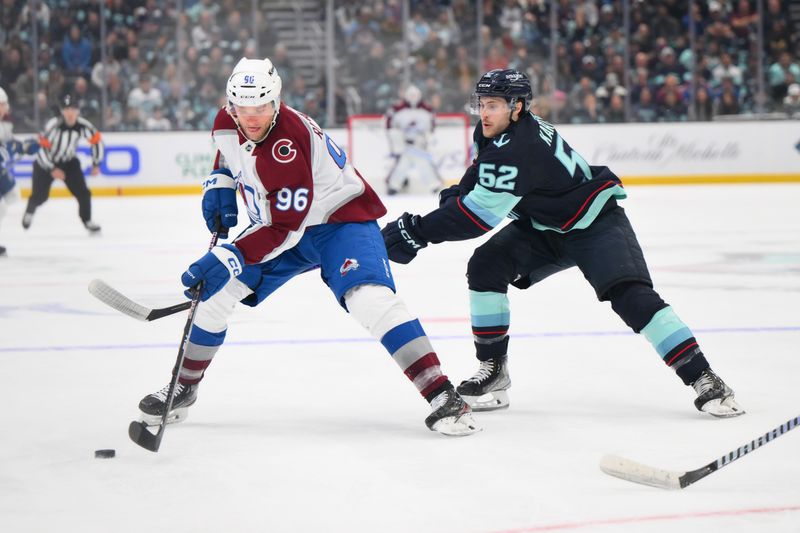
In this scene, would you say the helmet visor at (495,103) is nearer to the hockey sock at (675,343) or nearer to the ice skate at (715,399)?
the hockey sock at (675,343)

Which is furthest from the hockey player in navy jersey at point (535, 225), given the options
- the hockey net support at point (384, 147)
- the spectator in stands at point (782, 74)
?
the spectator in stands at point (782, 74)

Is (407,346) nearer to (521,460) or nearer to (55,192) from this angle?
(521,460)

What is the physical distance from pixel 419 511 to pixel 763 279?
4.29 m

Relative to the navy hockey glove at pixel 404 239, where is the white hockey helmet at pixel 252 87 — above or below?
above

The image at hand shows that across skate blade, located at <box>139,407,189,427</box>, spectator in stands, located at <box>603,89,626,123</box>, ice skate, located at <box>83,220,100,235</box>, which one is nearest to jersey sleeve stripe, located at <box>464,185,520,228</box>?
skate blade, located at <box>139,407,189,427</box>

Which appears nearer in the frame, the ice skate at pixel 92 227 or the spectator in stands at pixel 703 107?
the ice skate at pixel 92 227

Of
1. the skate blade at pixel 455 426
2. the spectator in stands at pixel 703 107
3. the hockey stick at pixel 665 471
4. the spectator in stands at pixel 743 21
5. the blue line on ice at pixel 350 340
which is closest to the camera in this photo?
the hockey stick at pixel 665 471

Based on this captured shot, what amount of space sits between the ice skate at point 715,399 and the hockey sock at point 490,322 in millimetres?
592

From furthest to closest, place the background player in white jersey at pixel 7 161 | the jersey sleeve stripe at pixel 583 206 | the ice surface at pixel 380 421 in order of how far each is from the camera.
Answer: the background player in white jersey at pixel 7 161 < the jersey sleeve stripe at pixel 583 206 < the ice surface at pixel 380 421

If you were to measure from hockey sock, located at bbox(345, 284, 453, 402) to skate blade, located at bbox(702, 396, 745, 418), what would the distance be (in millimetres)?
723

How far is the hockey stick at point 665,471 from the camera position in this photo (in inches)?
99.0

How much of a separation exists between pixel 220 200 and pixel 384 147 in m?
10.6

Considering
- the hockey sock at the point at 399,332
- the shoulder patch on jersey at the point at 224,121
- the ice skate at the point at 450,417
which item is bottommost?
the ice skate at the point at 450,417

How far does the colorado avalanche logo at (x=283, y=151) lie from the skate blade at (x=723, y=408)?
131cm
